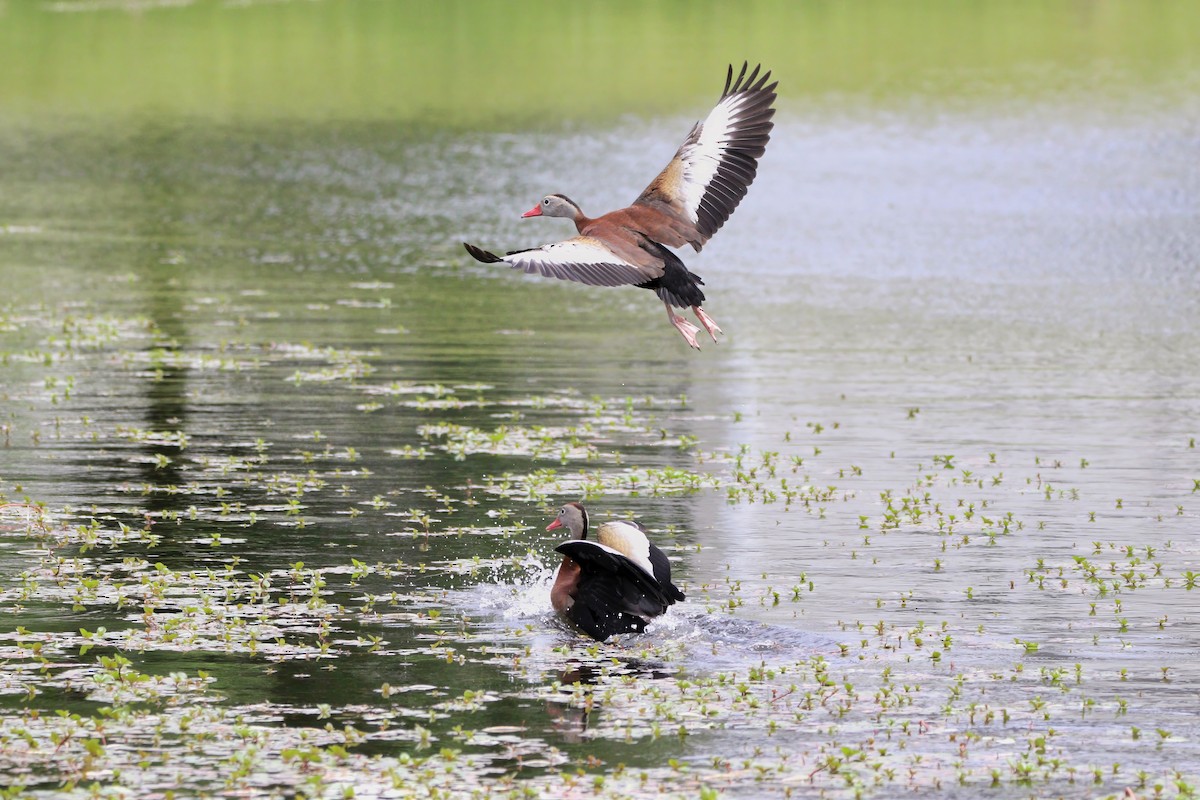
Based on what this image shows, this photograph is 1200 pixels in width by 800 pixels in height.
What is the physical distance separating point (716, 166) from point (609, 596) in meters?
3.75

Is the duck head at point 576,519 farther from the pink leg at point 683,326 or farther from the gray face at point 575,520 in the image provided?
the pink leg at point 683,326

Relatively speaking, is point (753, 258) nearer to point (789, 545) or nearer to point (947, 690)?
point (789, 545)

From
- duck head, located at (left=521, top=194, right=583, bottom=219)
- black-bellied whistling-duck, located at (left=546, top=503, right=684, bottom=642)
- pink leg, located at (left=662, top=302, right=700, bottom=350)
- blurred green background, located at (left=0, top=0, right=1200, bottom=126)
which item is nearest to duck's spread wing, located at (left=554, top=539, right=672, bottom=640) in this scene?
black-bellied whistling-duck, located at (left=546, top=503, right=684, bottom=642)

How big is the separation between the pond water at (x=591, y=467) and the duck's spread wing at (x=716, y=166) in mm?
2432

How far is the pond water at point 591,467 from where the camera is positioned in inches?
399

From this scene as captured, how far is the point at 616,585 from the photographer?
40.2 feet

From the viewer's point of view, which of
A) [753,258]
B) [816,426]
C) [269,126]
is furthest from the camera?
[269,126]

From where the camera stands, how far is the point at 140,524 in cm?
1480

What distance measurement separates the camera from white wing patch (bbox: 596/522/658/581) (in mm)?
12141

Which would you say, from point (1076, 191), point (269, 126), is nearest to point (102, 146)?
point (269, 126)

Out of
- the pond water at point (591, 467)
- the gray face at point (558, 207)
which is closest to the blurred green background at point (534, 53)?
the pond water at point (591, 467)

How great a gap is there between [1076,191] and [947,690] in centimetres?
2640

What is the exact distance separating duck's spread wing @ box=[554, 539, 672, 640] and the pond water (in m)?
0.21

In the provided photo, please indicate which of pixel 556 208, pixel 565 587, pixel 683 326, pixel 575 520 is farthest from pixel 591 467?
pixel 565 587
